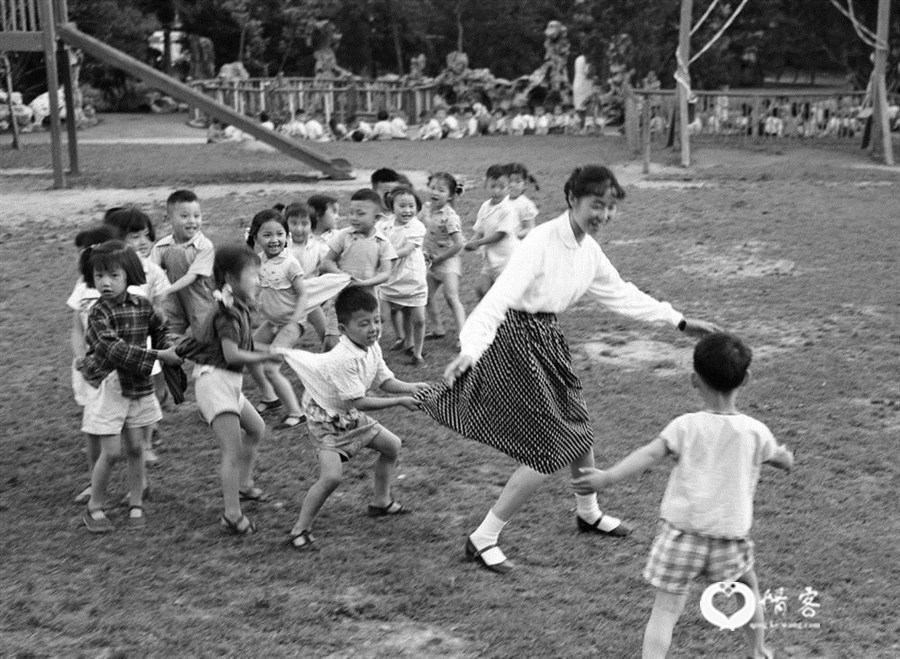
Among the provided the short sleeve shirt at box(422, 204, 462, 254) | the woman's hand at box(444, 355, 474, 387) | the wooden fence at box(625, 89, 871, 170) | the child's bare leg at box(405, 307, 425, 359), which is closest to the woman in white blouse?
the woman's hand at box(444, 355, 474, 387)

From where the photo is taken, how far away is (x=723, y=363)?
3824mm

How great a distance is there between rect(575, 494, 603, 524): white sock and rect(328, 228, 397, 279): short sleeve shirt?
2.56 m

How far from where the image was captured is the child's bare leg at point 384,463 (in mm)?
5262

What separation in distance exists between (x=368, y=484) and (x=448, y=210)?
2.94 metres

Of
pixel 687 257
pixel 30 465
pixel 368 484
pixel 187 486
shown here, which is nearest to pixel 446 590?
pixel 368 484

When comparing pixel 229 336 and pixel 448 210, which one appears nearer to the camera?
pixel 229 336

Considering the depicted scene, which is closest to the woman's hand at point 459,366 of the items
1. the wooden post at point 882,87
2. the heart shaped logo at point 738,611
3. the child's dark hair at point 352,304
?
the child's dark hair at point 352,304

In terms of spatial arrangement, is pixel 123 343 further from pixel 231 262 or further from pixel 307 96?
pixel 307 96

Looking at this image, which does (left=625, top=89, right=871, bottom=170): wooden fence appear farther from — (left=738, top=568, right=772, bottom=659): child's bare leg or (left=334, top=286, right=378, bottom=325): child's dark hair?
(left=738, top=568, right=772, bottom=659): child's bare leg

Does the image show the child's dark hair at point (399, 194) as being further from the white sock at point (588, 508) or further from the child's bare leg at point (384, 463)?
the white sock at point (588, 508)

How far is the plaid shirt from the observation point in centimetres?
521

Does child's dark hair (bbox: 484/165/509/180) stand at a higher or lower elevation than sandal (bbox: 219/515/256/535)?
higher

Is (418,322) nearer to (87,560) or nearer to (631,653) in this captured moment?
(87,560)

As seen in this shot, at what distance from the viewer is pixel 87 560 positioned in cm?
507
